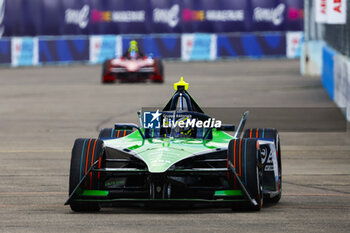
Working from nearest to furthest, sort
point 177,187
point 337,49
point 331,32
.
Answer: point 177,187 → point 337,49 → point 331,32

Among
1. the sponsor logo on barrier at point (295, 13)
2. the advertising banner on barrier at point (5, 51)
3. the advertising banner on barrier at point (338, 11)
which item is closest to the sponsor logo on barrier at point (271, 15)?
the sponsor logo on barrier at point (295, 13)

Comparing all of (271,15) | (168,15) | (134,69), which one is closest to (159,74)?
(134,69)

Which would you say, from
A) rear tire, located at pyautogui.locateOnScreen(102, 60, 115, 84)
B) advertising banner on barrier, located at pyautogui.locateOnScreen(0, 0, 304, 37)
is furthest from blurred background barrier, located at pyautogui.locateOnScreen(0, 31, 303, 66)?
rear tire, located at pyautogui.locateOnScreen(102, 60, 115, 84)

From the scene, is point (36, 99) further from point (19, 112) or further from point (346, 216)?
point (346, 216)

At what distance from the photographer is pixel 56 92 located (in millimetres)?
32250

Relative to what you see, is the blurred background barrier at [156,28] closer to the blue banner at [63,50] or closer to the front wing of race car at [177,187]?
the blue banner at [63,50]

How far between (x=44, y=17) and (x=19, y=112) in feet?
99.5

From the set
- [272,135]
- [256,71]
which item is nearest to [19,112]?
[272,135]

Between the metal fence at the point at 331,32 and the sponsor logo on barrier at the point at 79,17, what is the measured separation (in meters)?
15.4

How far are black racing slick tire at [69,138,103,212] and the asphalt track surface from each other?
13 cm

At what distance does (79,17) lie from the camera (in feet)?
181

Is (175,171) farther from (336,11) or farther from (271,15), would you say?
(271,15)

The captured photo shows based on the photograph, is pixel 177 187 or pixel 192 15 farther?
pixel 192 15

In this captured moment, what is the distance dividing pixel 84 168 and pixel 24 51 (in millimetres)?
43079
